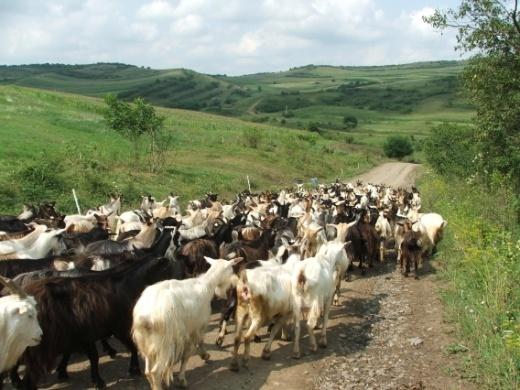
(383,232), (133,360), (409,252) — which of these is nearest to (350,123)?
(383,232)

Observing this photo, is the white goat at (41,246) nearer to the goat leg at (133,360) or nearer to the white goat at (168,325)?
the goat leg at (133,360)

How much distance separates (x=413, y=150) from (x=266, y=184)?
37.9 m

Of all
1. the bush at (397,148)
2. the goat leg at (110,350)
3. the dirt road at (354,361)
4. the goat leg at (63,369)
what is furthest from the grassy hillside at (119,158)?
the dirt road at (354,361)

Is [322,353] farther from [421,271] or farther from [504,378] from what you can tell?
[421,271]

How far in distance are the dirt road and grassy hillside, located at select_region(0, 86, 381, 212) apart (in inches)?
510

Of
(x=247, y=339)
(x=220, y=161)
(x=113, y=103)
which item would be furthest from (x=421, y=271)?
(x=220, y=161)

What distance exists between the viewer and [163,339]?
638 centimetres

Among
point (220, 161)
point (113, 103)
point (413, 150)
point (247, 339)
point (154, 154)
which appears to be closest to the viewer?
point (247, 339)

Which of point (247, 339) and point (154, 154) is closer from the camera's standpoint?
point (247, 339)

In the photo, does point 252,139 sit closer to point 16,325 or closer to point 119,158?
point 119,158

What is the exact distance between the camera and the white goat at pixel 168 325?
6.38m

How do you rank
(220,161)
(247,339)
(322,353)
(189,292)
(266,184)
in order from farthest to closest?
1. (220,161)
2. (266,184)
3. (322,353)
4. (247,339)
5. (189,292)

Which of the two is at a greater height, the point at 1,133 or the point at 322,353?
the point at 1,133

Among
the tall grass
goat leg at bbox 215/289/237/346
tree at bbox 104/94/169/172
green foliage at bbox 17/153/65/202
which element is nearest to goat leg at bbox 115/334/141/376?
goat leg at bbox 215/289/237/346
